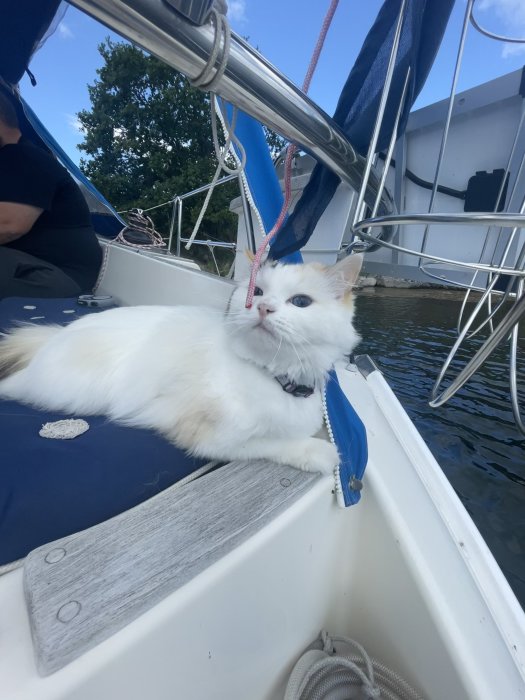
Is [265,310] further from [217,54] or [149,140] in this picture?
[149,140]

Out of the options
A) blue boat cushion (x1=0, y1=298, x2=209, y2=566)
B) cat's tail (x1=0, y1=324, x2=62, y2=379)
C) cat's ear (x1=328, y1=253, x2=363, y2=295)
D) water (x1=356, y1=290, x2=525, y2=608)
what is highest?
cat's ear (x1=328, y1=253, x2=363, y2=295)

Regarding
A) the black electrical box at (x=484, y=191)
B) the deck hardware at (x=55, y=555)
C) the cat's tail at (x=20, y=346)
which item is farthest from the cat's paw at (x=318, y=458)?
the black electrical box at (x=484, y=191)

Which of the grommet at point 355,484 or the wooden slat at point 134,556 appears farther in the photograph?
the grommet at point 355,484

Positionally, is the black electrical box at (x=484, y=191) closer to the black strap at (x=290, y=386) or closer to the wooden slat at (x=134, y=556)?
the black strap at (x=290, y=386)

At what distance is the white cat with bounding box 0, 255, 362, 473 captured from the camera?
73 cm

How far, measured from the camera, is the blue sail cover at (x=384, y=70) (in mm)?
707

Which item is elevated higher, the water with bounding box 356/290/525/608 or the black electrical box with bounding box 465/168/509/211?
the black electrical box with bounding box 465/168/509/211

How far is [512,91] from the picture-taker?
104 cm

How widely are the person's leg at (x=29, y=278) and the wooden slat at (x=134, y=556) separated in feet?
4.67

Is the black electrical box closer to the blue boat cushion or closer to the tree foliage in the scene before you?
the blue boat cushion

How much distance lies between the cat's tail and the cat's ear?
845 mm

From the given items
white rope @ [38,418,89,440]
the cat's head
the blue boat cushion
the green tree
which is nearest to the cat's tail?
the blue boat cushion

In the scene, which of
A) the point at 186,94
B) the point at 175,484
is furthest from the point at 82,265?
the point at 186,94

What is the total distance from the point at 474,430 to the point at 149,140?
13175 mm
